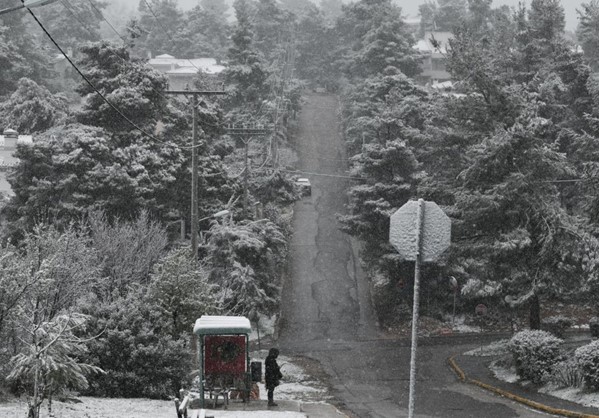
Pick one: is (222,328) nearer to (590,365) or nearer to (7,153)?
(590,365)

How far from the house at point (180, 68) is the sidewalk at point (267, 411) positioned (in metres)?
68.5

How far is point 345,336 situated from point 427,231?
32559 millimetres

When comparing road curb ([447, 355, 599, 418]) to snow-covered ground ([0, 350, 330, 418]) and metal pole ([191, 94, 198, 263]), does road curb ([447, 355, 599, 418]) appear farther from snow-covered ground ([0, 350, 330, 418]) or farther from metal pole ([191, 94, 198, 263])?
metal pole ([191, 94, 198, 263])

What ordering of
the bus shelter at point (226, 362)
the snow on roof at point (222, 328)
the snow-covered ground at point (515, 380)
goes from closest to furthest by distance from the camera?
1. the snow on roof at point (222, 328)
2. the bus shelter at point (226, 362)
3. the snow-covered ground at point (515, 380)

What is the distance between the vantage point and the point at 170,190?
40219 mm

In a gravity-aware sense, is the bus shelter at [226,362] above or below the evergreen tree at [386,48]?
below

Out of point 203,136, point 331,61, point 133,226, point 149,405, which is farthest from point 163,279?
point 331,61

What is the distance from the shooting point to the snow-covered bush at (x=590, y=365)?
2330cm

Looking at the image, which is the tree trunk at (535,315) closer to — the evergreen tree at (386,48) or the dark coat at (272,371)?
the dark coat at (272,371)

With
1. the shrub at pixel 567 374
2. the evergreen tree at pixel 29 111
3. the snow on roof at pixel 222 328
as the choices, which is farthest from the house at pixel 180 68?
the snow on roof at pixel 222 328

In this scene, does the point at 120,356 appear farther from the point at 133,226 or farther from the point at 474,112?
the point at 474,112

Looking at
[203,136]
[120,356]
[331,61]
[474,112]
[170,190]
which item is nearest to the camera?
[120,356]

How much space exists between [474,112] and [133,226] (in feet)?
46.7

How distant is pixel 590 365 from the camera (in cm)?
2342
